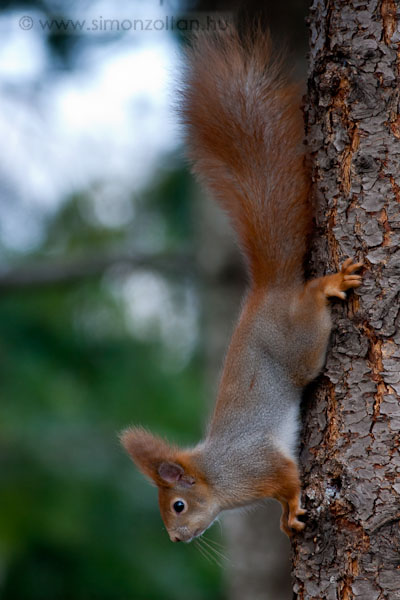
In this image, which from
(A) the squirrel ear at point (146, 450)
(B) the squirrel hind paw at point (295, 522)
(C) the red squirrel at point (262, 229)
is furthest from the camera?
(A) the squirrel ear at point (146, 450)

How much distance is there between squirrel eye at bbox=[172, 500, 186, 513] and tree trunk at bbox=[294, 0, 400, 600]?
2.32ft

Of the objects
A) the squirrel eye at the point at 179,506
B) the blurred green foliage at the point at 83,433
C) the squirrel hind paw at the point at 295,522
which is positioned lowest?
the blurred green foliage at the point at 83,433

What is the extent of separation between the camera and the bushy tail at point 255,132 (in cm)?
197

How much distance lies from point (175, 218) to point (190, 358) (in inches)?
103

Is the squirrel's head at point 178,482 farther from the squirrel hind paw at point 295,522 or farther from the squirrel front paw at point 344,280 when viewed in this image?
the squirrel front paw at point 344,280

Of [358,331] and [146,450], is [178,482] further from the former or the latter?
[358,331]

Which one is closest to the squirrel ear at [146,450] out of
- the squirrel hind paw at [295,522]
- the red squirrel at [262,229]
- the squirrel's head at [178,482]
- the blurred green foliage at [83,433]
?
the squirrel's head at [178,482]

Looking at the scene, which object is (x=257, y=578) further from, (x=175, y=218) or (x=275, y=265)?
(x=175, y=218)

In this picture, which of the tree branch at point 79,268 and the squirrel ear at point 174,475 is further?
the tree branch at point 79,268

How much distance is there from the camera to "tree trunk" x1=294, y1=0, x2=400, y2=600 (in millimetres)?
1627

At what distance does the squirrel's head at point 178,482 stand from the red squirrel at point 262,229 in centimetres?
26

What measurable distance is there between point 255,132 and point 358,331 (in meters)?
0.62

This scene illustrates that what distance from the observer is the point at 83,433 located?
5332 millimetres

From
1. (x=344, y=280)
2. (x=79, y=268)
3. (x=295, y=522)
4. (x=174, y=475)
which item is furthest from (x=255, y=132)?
(x=79, y=268)
